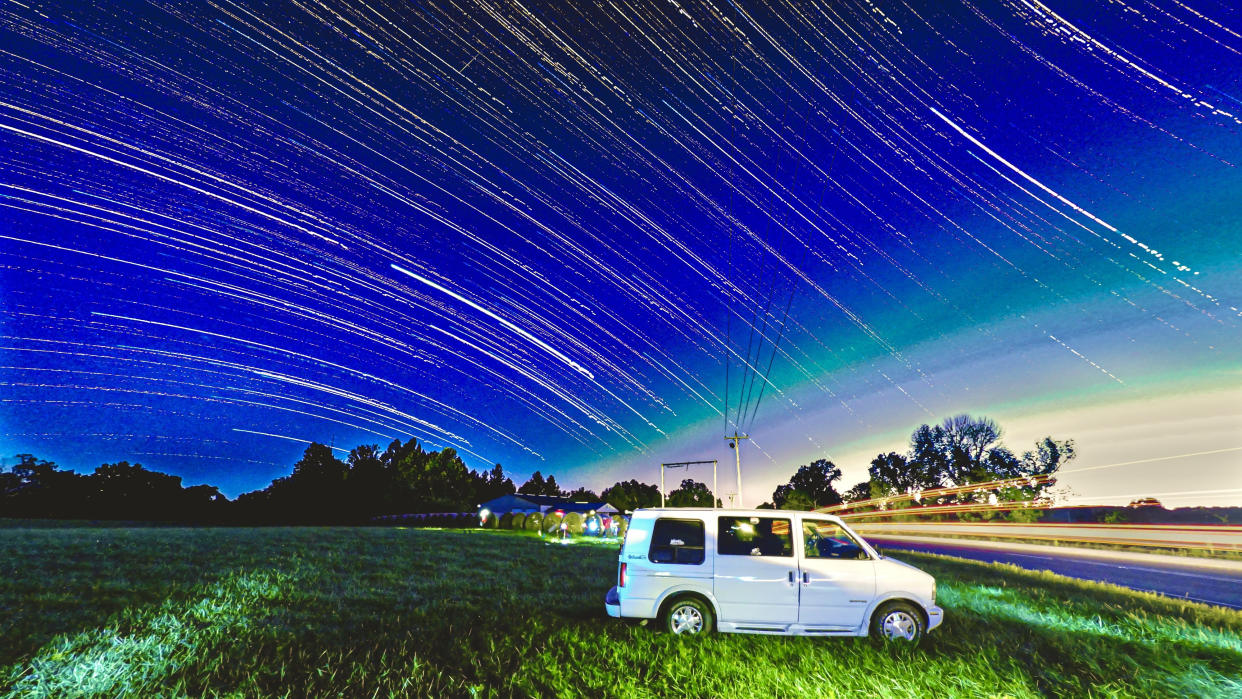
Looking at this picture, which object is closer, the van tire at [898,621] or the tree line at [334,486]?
the van tire at [898,621]

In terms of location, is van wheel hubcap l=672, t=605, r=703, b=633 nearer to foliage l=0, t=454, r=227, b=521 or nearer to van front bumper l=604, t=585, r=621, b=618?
van front bumper l=604, t=585, r=621, b=618

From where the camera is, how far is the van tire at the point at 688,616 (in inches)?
313

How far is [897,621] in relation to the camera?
7.88m

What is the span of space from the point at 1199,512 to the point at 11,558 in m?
58.7

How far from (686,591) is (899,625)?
306 cm

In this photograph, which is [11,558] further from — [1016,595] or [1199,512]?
[1199,512]

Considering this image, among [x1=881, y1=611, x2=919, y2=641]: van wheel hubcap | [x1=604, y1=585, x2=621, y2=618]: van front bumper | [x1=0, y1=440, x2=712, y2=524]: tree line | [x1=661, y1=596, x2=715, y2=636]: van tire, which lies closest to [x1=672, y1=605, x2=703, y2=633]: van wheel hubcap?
[x1=661, y1=596, x2=715, y2=636]: van tire

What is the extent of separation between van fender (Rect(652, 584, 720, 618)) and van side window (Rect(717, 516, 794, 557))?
1.97 feet

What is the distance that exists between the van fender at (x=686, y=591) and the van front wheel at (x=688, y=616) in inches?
3.4

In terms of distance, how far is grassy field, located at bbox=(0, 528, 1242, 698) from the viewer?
559cm

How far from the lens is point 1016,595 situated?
38.5 feet

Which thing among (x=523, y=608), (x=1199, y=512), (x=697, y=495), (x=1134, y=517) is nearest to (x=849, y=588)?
(x=523, y=608)

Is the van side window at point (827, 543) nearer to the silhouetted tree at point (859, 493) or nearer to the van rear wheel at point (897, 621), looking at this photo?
the van rear wheel at point (897, 621)

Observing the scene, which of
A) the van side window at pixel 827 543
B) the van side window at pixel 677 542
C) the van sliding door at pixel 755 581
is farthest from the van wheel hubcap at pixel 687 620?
the van side window at pixel 827 543
